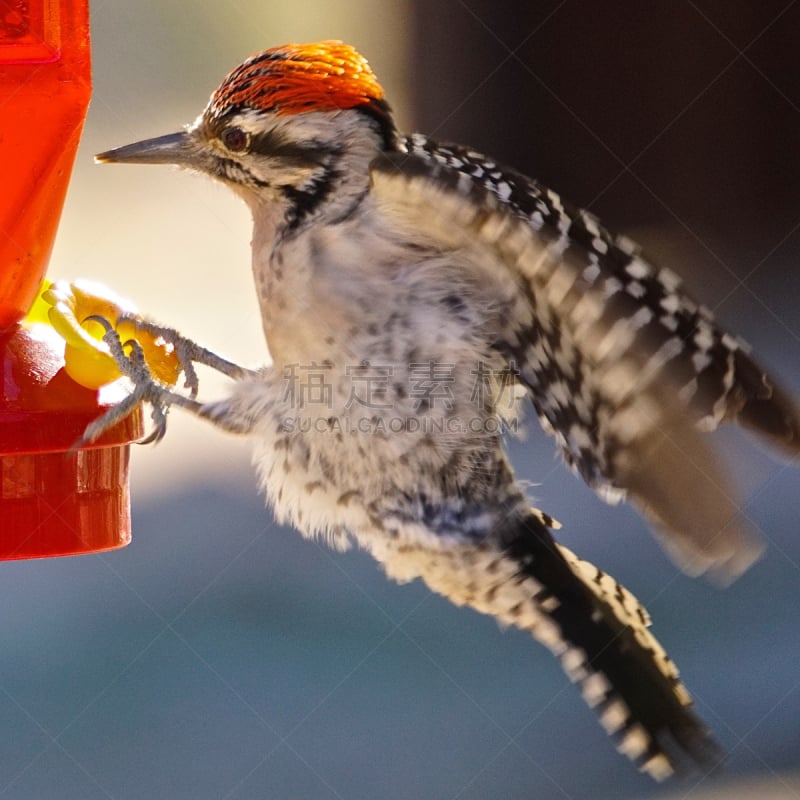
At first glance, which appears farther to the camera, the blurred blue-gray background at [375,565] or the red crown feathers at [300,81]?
the blurred blue-gray background at [375,565]

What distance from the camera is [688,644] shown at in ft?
19.3

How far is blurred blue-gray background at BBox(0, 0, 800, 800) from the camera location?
4984 mm

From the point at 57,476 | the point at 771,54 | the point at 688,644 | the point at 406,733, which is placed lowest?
the point at 406,733

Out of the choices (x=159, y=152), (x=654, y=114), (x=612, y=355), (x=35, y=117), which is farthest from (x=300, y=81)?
(x=654, y=114)

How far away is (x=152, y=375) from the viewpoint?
2.46 meters

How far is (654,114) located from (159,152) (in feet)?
15.5

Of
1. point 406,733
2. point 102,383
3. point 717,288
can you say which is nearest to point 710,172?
point 717,288

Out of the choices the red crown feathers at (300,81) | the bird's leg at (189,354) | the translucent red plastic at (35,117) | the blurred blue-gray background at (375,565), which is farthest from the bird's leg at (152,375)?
the blurred blue-gray background at (375,565)

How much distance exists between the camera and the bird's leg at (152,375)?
214cm

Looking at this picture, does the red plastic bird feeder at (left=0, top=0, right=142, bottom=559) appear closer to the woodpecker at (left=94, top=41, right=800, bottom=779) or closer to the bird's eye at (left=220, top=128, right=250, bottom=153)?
the woodpecker at (left=94, top=41, right=800, bottom=779)

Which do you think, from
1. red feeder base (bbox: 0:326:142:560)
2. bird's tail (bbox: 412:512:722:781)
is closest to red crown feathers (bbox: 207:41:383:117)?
red feeder base (bbox: 0:326:142:560)

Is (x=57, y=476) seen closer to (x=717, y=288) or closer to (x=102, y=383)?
(x=102, y=383)

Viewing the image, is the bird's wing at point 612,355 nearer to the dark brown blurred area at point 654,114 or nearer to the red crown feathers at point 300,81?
the red crown feathers at point 300,81

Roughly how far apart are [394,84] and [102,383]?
197 inches
